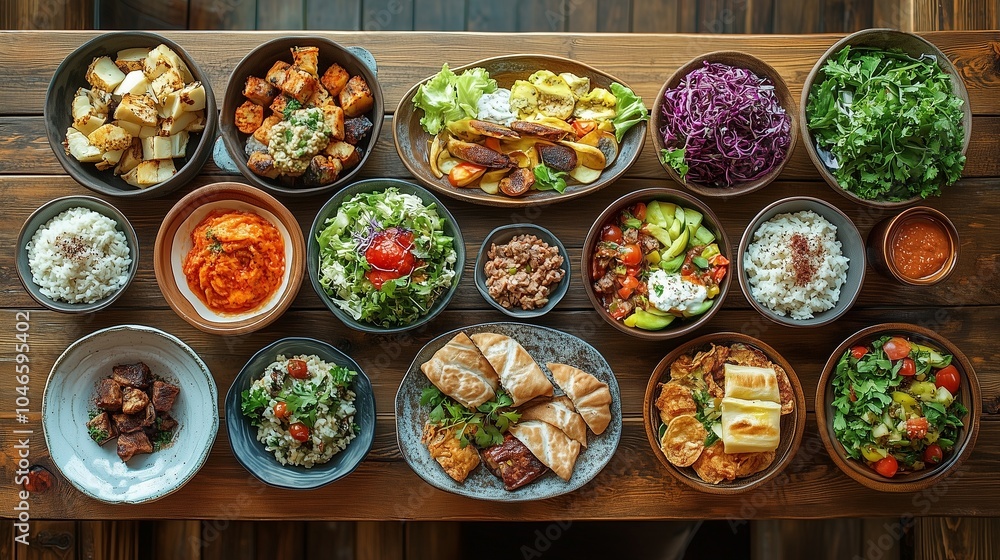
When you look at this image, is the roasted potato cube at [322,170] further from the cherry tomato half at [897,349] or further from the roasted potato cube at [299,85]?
the cherry tomato half at [897,349]

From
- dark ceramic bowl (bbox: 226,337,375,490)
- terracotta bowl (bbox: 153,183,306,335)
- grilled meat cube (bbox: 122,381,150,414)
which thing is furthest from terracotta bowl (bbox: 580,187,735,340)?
grilled meat cube (bbox: 122,381,150,414)

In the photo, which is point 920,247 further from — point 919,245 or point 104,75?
point 104,75

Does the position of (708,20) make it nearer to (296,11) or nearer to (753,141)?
(753,141)

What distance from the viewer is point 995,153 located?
3.17 metres

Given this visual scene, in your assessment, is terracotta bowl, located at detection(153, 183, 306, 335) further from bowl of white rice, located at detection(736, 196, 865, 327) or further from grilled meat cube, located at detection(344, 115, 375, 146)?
bowl of white rice, located at detection(736, 196, 865, 327)

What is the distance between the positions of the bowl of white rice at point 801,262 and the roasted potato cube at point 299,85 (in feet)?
6.77

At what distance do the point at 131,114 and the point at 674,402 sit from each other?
274 cm

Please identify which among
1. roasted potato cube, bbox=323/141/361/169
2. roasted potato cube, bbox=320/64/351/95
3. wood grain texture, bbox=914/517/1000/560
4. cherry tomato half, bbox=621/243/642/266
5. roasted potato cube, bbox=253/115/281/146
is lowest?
wood grain texture, bbox=914/517/1000/560

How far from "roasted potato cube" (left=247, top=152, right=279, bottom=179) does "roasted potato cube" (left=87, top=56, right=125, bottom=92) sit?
750mm

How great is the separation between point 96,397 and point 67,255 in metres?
0.67

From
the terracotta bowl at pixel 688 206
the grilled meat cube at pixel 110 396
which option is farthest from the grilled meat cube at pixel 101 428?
the terracotta bowl at pixel 688 206

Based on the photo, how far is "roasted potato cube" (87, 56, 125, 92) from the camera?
2.91m

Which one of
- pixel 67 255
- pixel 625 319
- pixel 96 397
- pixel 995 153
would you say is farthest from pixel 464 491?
pixel 995 153

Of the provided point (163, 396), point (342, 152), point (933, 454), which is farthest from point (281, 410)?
point (933, 454)
